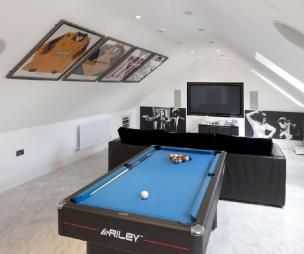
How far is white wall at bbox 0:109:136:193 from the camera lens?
479 cm

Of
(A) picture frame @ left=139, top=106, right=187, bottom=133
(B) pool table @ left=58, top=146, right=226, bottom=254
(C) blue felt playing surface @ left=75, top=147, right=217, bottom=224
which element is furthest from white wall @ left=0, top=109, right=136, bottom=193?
(A) picture frame @ left=139, top=106, right=187, bottom=133

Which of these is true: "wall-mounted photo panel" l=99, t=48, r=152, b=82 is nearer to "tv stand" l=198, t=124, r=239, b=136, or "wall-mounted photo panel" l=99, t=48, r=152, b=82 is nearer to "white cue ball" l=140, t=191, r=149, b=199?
"tv stand" l=198, t=124, r=239, b=136

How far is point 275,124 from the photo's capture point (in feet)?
26.7

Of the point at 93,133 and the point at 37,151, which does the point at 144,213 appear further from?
the point at 93,133

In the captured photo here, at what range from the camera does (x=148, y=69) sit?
696cm

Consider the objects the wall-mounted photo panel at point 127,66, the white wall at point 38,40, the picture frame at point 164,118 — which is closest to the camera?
the white wall at point 38,40

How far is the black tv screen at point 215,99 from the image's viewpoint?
867cm

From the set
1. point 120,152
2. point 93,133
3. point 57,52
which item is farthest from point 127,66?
point 57,52

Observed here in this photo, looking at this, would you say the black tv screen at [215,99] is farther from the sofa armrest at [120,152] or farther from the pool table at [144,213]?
the pool table at [144,213]

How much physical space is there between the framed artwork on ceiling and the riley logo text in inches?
92.2

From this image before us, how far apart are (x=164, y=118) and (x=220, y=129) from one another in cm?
200

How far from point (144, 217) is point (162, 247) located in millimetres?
226

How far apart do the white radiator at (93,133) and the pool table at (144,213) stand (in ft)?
12.4

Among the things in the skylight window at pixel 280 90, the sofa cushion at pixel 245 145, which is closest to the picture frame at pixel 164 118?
the skylight window at pixel 280 90
